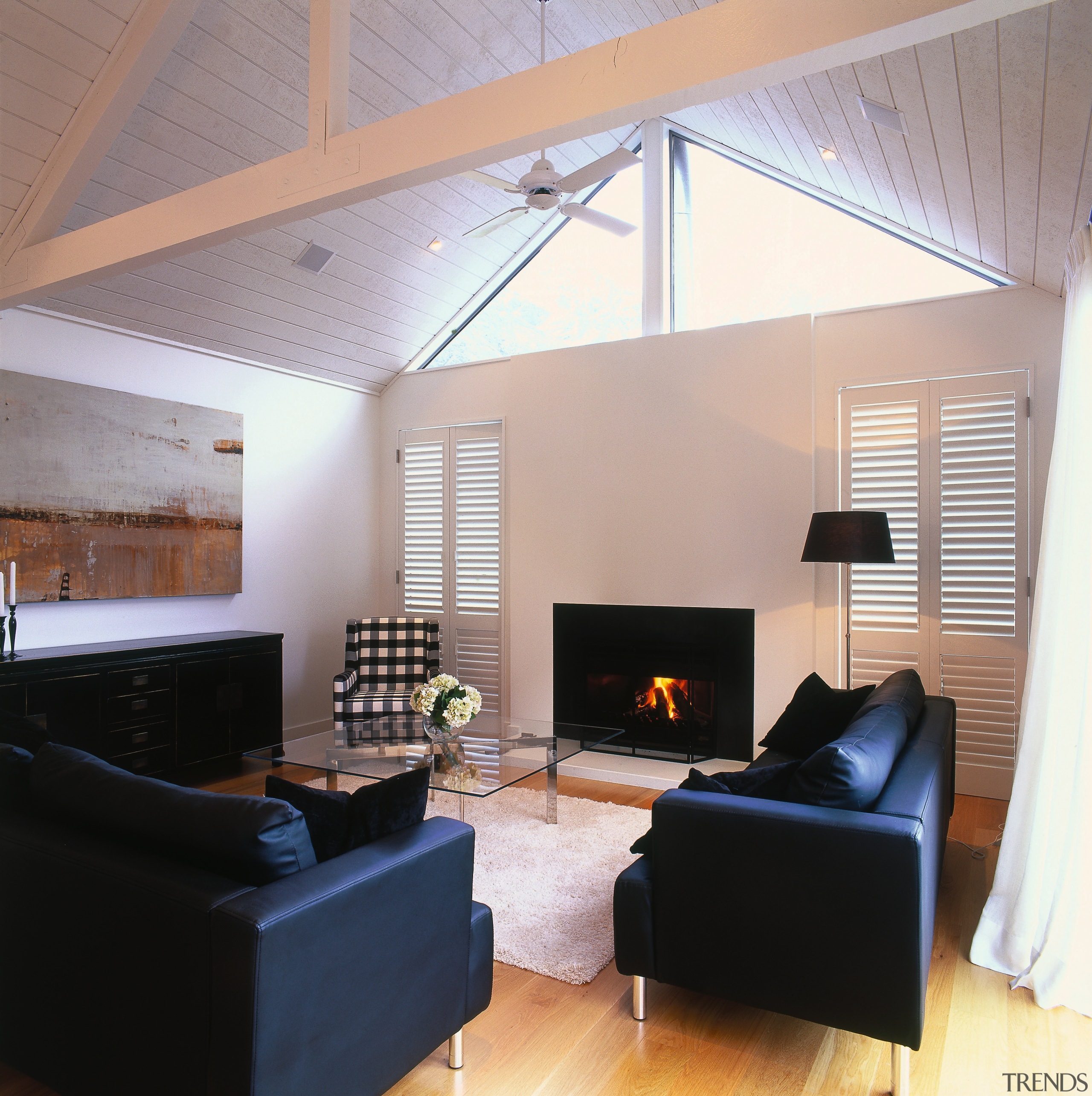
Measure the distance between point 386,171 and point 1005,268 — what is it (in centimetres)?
331

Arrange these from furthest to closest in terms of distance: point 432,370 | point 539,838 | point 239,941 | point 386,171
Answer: point 432,370 < point 539,838 < point 386,171 < point 239,941

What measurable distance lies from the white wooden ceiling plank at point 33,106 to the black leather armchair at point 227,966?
9.77ft

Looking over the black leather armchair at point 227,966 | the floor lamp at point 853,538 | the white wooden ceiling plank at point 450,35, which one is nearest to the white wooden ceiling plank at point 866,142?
the white wooden ceiling plank at point 450,35

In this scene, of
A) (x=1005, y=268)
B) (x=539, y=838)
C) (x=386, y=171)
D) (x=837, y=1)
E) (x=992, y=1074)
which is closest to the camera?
(x=837, y=1)

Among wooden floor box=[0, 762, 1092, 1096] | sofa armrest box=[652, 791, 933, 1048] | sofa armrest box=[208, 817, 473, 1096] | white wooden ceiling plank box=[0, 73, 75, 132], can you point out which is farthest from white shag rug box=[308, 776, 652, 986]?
white wooden ceiling plank box=[0, 73, 75, 132]

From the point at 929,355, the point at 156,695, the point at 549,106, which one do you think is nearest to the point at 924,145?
the point at 929,355

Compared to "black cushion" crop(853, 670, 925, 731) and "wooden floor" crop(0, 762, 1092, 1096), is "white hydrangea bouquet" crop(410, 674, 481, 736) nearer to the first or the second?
"wooden floor" crop(0, 762, 1092, 1096)

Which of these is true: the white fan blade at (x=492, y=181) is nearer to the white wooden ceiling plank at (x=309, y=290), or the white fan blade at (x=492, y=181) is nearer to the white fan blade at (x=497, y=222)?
the white fan blade at (x=497, y=222)

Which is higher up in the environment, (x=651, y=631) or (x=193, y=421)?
(x=193, y=421)

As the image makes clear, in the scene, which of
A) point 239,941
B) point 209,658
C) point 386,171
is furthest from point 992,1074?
point 209,658

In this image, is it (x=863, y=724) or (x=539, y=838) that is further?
(x=539, y=838)

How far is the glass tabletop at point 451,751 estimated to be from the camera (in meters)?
3.26

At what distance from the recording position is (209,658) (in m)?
4.65

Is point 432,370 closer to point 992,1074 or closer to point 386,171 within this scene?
point 386,171
